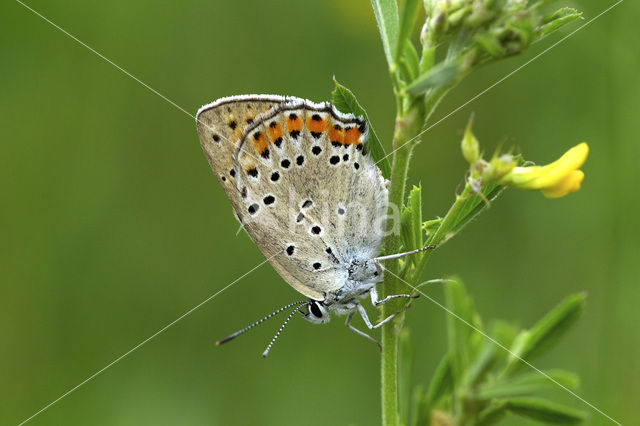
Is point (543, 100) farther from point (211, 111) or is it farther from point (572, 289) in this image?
point (211, 111)

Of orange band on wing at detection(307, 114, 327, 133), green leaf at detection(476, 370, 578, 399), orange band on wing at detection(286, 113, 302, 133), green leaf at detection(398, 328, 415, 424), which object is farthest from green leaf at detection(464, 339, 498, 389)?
orange band on wing at detection(286, 113, 302, 133)

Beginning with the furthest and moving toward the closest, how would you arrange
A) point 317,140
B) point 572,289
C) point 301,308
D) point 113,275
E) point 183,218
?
point 183,218, point 113,275, point 572,289, point 301,308, point 317,140

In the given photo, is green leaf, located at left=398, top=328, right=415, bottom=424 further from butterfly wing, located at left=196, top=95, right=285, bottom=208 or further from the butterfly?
butterfly wing, located at left=196, top=95, right=285, bottom=208

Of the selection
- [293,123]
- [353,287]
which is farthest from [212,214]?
[353,287]

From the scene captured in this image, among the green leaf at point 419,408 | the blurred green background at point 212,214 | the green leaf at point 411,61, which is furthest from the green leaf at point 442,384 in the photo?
the blurred green background at point 212,214

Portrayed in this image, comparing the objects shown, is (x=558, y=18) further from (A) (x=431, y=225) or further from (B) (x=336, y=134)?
(B) (x=336, y=134)

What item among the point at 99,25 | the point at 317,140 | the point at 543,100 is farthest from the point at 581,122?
the point at 99,25
